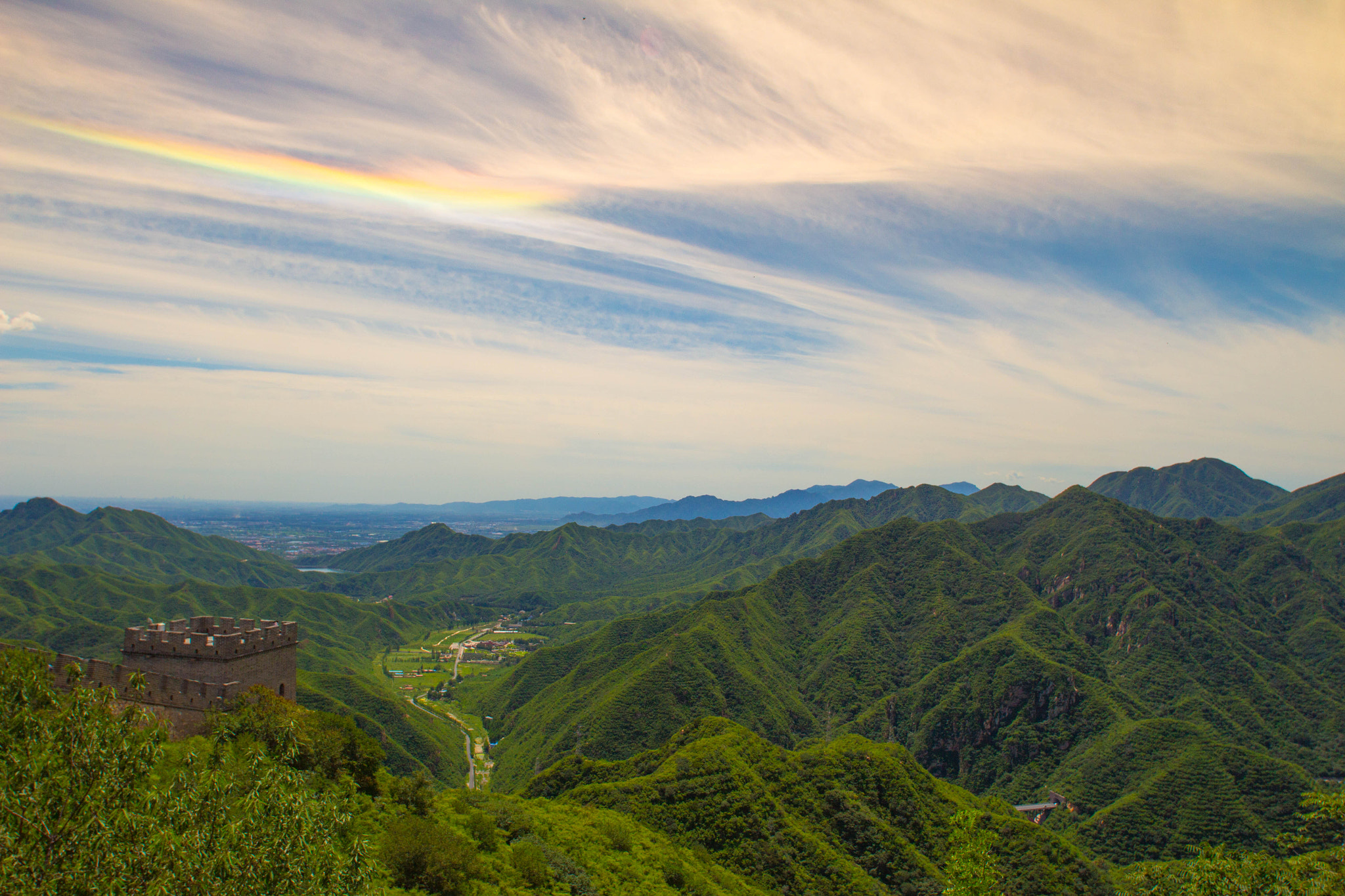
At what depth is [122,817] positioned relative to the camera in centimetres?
1653

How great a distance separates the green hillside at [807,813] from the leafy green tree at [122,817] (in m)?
60.7

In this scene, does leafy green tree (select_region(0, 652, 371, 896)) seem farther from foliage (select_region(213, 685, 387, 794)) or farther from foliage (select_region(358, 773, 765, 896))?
foliage (select_region(358, 773, 765, 896))

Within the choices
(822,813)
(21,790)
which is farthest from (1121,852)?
(21,790)

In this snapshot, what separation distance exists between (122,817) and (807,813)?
81333 mm

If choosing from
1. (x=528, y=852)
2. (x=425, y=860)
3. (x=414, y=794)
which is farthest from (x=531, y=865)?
(x=425, y=860)

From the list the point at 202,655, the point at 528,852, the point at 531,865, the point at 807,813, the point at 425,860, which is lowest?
the point at 807,813

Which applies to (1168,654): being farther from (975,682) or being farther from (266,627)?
(266,627)

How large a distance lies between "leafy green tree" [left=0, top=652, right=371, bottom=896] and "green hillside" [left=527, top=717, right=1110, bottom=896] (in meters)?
60.7

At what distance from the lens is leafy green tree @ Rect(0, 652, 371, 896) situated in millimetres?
15414

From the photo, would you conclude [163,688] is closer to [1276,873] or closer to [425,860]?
[425,860]

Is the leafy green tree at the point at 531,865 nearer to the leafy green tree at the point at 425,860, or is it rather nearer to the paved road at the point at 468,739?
the leafy green tree at the point at 425,860

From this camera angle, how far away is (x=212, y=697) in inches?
1480

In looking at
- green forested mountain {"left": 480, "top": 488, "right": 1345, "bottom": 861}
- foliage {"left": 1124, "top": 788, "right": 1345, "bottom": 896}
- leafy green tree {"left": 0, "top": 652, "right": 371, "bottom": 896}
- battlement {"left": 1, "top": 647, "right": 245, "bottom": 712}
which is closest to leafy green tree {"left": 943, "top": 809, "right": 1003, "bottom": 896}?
foliage {"left": 1124, "top": 788, "right": 1345, "bottom": 896}

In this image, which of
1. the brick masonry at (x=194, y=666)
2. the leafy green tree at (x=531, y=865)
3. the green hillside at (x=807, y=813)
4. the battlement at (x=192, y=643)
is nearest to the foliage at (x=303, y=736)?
the brick masonry at (x=194, y=666)
